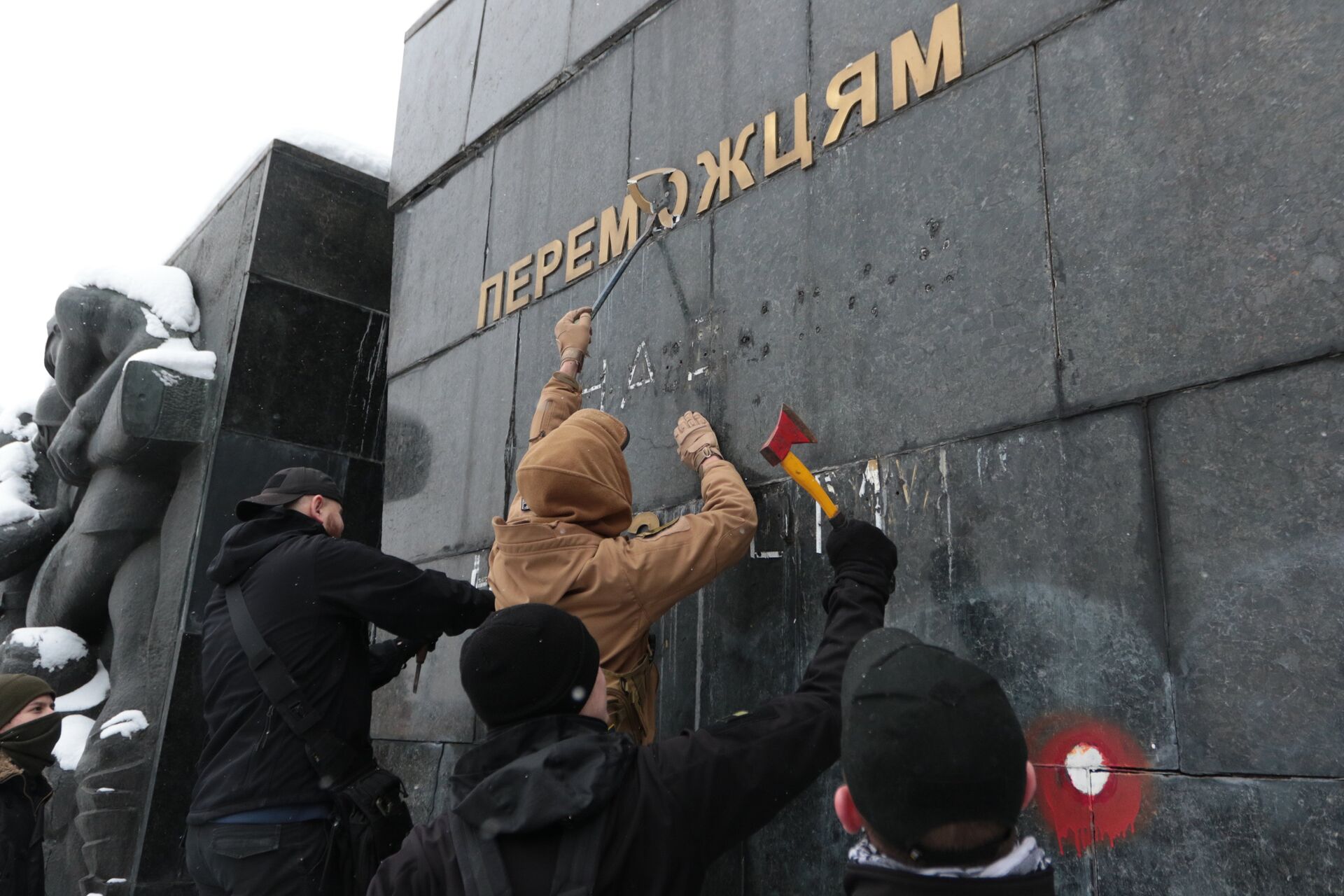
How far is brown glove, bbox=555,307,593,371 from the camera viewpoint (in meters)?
3.66

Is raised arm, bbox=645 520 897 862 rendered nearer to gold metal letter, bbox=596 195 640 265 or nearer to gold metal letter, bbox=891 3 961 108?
gold metal letter, bbox=891 3 961 108

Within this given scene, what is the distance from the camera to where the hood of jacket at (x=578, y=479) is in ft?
9.01

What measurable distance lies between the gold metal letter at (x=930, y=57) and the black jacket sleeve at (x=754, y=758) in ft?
5.94

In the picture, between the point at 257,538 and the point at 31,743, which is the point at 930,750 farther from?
the point at 31,743

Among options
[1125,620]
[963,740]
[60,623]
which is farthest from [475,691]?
[60,623]

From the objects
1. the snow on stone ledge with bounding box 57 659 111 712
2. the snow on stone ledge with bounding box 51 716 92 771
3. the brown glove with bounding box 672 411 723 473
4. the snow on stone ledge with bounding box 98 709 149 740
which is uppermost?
the brown glove with bounding box 672 411 723 473

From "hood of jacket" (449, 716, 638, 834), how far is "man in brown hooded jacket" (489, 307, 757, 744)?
2.56 feet

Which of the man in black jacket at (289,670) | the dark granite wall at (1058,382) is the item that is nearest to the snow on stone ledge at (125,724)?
the dark granite wall at (1058,382)

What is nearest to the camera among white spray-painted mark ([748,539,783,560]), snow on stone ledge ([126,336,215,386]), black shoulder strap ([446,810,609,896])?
black shoulder strap ([446,810,609,896])

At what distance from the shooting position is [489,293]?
4.94 m

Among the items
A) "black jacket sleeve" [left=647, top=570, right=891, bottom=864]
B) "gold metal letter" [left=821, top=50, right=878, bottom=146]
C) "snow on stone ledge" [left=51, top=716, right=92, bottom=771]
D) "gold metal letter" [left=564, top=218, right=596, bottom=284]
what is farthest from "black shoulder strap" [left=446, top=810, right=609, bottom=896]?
"snow on stone ledge" [left=51, top=716, right=92, bottom=771]

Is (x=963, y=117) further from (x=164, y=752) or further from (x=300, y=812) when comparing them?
(x=164, y=752)

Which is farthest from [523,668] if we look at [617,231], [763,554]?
[617,231]

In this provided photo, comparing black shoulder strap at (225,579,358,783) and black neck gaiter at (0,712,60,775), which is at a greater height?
black shoulder strap at (225,579,358,783)
